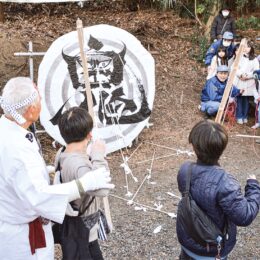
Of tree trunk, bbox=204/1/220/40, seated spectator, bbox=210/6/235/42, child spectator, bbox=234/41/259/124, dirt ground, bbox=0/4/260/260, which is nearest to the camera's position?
dirt ground, bbox=0/4/260/260

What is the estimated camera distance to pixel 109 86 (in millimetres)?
6418

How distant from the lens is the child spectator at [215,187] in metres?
2.43

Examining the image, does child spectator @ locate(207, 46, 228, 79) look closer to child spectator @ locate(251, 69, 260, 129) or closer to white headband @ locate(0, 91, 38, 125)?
child spectator @ locate(251, 69, 260, 129)

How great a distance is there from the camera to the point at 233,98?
7.51 m

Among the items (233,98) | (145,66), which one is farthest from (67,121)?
(233,98)

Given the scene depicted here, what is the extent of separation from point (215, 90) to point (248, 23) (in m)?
4.08

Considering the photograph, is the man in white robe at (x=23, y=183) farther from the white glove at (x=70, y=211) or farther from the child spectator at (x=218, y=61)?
the child spectator at (x=218, y=61)

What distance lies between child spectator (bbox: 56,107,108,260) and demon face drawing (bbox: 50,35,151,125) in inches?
137

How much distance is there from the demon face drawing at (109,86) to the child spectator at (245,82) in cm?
193

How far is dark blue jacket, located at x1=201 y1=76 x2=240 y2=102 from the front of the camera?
748cm

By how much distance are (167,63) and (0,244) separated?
6921 mm

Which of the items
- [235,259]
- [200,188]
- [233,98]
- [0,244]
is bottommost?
[235,259]

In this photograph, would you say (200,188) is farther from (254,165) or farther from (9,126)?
(254,165)

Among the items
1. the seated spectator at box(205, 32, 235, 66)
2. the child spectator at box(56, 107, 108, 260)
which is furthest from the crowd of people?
the child spectator at box(56, 107, 108, 260)
